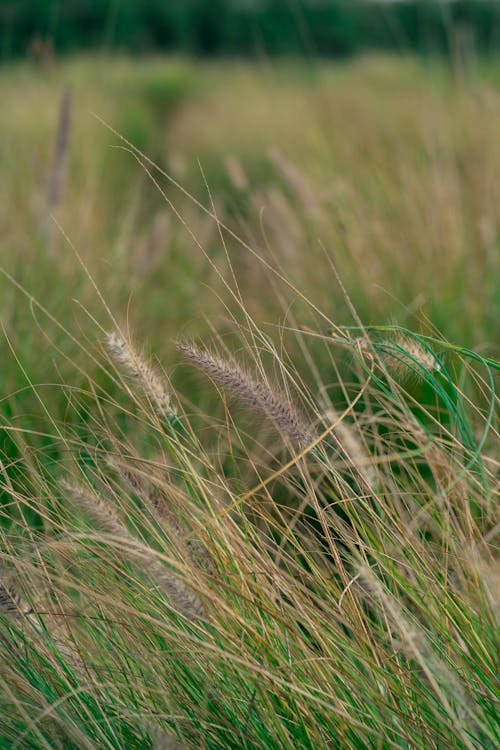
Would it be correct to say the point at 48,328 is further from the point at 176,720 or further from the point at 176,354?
the point at 176,720

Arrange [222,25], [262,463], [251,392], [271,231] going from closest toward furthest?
[251,392]
[262,463]
[271,231]
[222,25]

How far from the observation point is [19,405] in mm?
1927

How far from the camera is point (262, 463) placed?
58.8 inches

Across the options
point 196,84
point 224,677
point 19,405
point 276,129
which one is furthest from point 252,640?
point 196,84

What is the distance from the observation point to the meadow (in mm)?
1067

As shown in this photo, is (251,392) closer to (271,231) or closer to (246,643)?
(246,643)

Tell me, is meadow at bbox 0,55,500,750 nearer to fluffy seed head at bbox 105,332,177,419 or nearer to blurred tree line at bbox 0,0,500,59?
fluffy seed head at bbox 105,332,177,419

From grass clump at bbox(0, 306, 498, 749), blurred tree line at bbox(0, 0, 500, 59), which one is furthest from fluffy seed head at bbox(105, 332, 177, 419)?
blurred tree line at bbox(0, 0, 500, 59)

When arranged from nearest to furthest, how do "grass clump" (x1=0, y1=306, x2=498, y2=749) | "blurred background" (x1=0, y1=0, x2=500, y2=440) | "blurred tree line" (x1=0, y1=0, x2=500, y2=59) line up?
"grass clump" (x1=0, y1=306, x2=498, y2=749) → "blurred background" (x1=0, y1=0, x2=500, y2=440) → "blurred tree line" (x1=0, y1=0, x2=500, y2=59)

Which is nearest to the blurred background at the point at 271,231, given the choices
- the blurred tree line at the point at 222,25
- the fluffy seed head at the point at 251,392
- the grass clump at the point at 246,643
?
the fluffy seed head at the point at 251,392

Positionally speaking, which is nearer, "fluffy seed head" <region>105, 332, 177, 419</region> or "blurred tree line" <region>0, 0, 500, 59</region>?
"fluffy seed head" <region>105, 332, 177, 419</region>

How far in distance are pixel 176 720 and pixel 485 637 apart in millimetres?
387

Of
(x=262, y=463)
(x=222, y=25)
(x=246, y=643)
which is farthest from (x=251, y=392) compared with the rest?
(x=222, y=25)

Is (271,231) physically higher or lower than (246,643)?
lower
